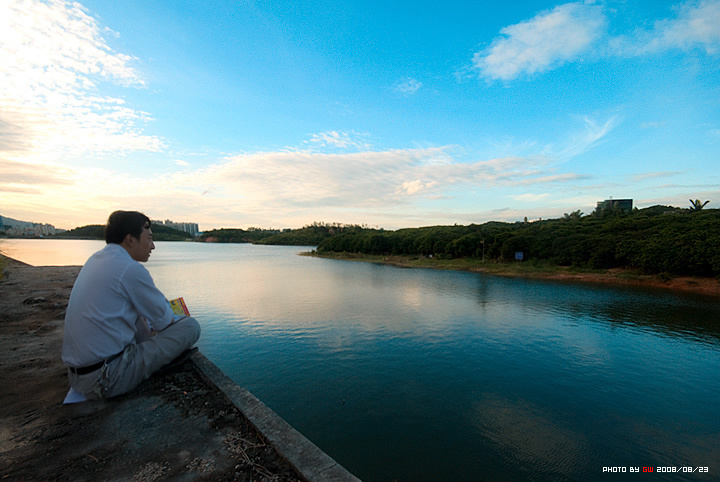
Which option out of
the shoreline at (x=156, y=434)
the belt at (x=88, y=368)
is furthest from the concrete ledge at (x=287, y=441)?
the belt at (x=88, y=368)

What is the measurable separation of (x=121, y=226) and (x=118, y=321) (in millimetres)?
1056

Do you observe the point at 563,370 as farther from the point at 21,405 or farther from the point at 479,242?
the point at 479,242

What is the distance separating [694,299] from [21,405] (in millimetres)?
37456

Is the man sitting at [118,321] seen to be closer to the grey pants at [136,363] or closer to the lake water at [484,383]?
the grey pants at [136,363]

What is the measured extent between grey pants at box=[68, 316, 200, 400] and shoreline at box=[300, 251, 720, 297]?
39.9 meters

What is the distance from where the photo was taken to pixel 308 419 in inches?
311

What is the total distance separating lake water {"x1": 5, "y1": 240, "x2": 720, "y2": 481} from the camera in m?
6.79

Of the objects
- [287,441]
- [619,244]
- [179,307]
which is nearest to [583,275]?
[619,244]

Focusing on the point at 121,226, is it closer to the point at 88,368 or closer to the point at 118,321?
the point at 118,321

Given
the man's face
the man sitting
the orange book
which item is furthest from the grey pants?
the orange book

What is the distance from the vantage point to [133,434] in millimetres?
2990

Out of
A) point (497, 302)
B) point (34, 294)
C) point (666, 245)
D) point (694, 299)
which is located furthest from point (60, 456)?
point (666, 245)

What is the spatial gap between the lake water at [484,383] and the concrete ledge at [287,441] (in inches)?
151

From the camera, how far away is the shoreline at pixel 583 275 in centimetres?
2934
